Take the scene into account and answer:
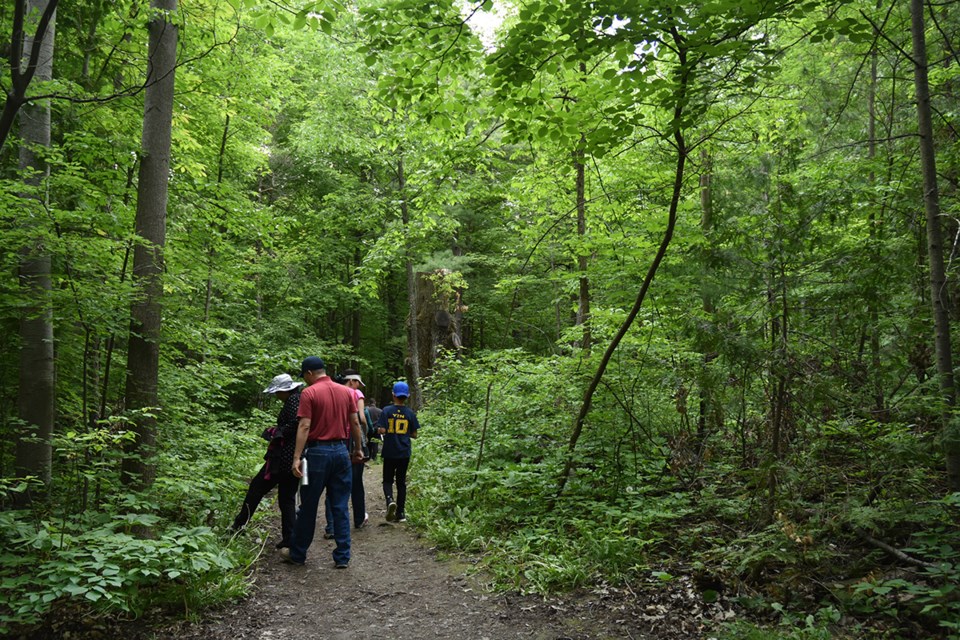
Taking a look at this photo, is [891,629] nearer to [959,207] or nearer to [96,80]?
[959,207]

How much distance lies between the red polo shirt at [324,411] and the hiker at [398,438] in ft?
5.28

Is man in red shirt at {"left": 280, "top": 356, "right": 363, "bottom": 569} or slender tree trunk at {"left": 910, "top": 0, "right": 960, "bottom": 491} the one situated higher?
slender tree trunk at {"left": 910, "top": 0, "right": 960, "bottom": 491}

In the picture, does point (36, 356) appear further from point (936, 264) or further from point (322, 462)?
point (936, 264)

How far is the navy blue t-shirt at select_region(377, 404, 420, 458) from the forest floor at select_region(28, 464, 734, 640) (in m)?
1.83

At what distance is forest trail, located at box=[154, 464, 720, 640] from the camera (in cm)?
430

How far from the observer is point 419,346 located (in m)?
17.4

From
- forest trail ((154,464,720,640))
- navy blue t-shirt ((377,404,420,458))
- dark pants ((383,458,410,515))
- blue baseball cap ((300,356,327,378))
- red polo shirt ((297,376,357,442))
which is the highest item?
blue baseball cap ((300,356,327,378))

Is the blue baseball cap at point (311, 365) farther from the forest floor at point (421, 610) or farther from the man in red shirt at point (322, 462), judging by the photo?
the forest floor at point (421, 610)

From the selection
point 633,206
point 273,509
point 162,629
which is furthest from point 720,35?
point 273,509

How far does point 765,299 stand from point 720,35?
236cm

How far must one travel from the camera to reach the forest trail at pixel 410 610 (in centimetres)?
430

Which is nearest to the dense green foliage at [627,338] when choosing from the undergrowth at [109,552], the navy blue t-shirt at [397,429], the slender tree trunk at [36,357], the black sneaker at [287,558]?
the undergrowth at [109,552]

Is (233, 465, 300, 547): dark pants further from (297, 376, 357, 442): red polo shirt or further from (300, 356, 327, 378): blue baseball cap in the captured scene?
(300, 356, 327, 378): blue baseball cap

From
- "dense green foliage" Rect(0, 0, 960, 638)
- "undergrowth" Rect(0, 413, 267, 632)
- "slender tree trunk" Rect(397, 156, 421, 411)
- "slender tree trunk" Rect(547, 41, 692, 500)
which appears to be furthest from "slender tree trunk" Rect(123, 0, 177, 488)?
"slender tree trunk" Rect(397, 156, 421, 411)
